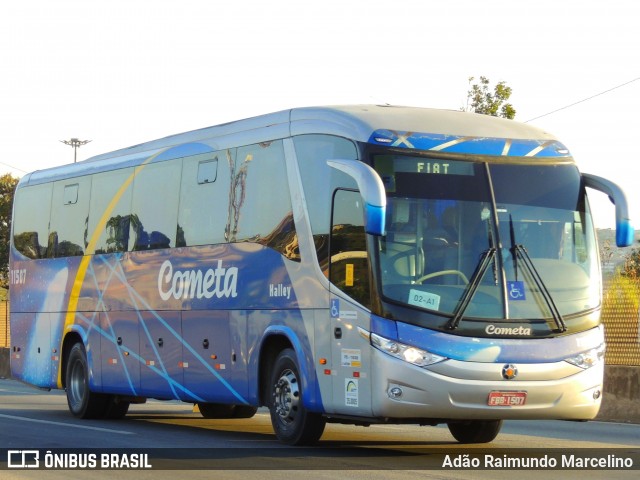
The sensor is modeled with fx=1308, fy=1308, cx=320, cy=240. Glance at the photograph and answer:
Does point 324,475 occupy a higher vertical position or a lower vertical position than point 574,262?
lower

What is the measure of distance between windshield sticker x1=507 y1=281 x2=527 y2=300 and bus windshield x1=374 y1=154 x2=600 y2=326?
0.4 inches

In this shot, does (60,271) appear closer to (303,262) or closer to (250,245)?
(250,245)

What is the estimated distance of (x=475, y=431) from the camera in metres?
15.4

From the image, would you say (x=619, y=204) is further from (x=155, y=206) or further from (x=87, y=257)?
(x=87, y=257)

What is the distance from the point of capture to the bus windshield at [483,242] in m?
13.0

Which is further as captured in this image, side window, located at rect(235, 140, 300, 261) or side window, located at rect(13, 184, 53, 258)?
side window, located at rect(13, 184, 53, 258)

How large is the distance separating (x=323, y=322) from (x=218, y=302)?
2.70m

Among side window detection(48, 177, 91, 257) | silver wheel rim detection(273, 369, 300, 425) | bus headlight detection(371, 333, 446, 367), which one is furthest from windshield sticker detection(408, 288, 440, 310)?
side window detection(48, 177, 91, 257)

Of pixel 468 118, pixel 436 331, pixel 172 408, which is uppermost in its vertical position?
pixel 468 118

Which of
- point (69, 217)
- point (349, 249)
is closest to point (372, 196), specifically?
point (349, 249)

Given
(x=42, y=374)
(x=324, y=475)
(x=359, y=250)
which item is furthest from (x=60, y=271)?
(x=324, y=475)

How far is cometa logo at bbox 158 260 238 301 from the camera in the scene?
16062mm

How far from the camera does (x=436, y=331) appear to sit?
12773 millimetres

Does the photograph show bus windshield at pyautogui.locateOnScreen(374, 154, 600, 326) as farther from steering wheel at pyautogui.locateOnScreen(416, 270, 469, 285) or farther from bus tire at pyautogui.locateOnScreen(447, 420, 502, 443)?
bus tire at pyautogui.locateOnScreen(447, 420, 502, 443)
